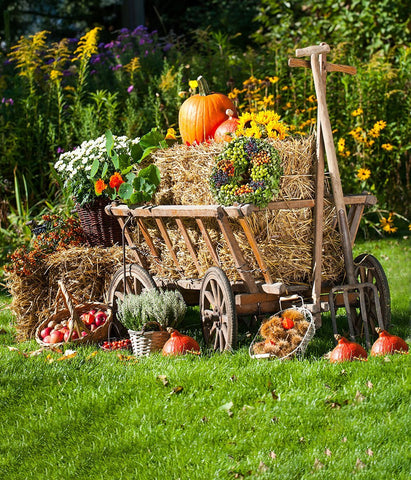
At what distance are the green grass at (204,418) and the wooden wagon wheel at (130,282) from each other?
0.71 meters

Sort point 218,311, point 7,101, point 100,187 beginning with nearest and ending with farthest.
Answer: point 218,311
point 100,187
point 7,101

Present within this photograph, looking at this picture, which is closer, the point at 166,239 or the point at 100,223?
the point at 166,239

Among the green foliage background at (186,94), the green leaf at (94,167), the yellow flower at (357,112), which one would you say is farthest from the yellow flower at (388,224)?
the green leaf at (94,167)

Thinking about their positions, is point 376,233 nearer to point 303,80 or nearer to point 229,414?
point 303,80

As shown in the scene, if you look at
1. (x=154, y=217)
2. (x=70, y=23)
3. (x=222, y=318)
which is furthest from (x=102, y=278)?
(x=70, y=23)

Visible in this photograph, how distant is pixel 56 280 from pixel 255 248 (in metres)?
1.83

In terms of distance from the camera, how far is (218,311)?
4.19m

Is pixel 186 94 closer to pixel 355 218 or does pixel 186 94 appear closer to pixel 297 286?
pixel 355 218

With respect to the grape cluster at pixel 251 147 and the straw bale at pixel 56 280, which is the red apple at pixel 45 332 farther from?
the grape cluster at pixel 251 147

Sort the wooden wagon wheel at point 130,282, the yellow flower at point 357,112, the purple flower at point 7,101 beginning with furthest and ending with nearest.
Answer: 1. the purple flower at point 7,101
2. the yellow flower at point 357,112
3. the wooden wagon wheel at point 130,282

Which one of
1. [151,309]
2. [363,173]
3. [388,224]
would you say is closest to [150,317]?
[151,309]

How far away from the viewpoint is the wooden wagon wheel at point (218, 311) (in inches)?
159

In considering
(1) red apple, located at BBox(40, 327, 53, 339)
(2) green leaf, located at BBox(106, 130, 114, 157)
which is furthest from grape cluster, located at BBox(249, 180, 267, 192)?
(1) red apple, located at BBox(40, 327, 53, 339)

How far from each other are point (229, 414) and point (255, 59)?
22.0ft
